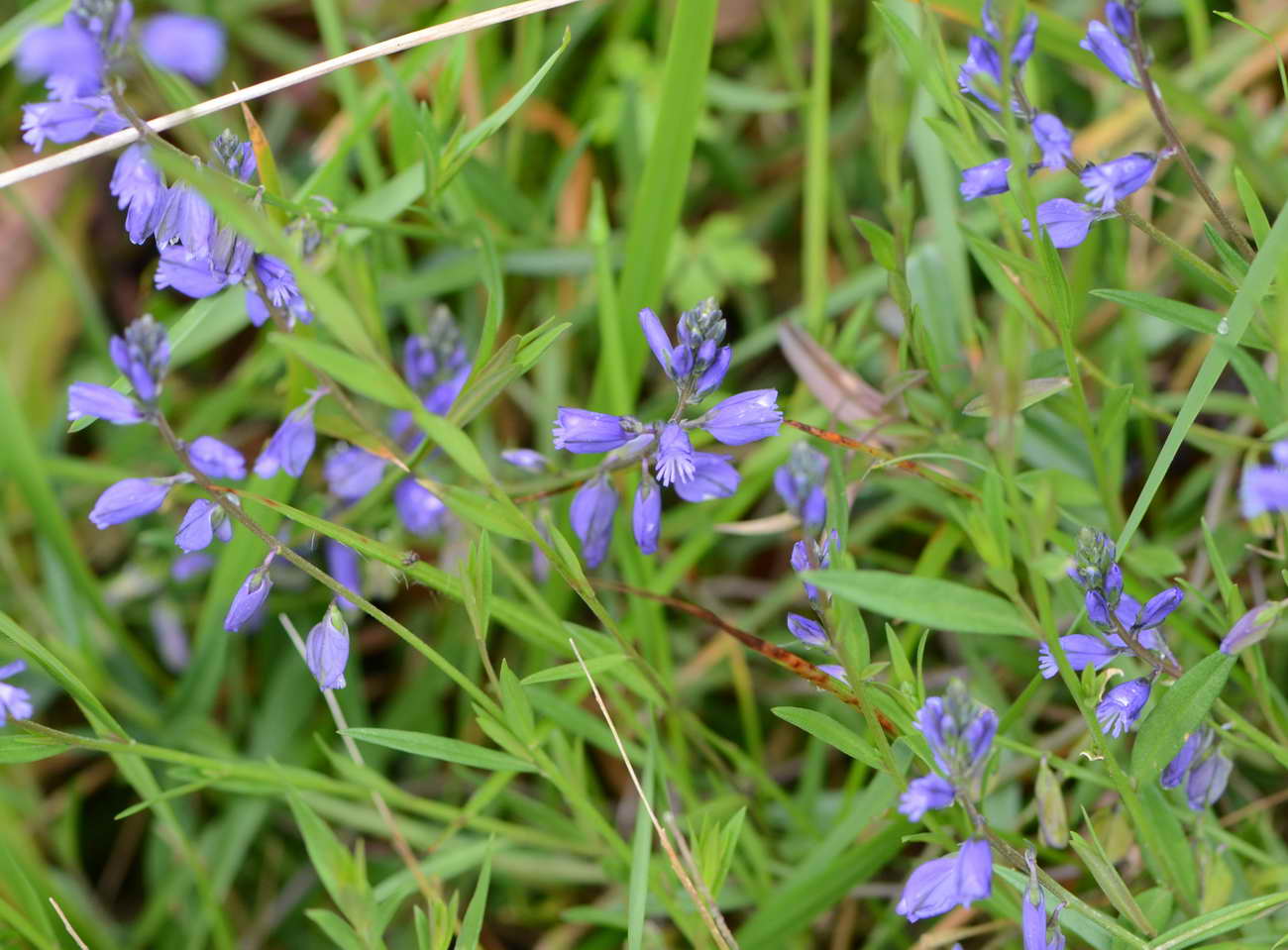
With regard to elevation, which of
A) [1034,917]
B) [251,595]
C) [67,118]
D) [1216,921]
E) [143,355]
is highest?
[67,118]

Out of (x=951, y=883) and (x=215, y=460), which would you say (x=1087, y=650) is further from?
(x=215, y=460)

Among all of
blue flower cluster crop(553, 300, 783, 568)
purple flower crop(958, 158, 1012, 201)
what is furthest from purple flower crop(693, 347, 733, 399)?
purple flower crop(958, 158, 1012, 201)

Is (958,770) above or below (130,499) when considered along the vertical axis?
below

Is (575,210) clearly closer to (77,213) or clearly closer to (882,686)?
(77,213)

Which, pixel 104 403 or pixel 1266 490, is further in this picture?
pixel 104 403

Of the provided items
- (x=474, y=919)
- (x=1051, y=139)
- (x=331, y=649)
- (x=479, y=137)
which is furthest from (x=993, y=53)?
(x=474, y=919)

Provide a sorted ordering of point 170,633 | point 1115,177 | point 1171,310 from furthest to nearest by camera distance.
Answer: point 170,633, point 1171,310, point 1115,177
